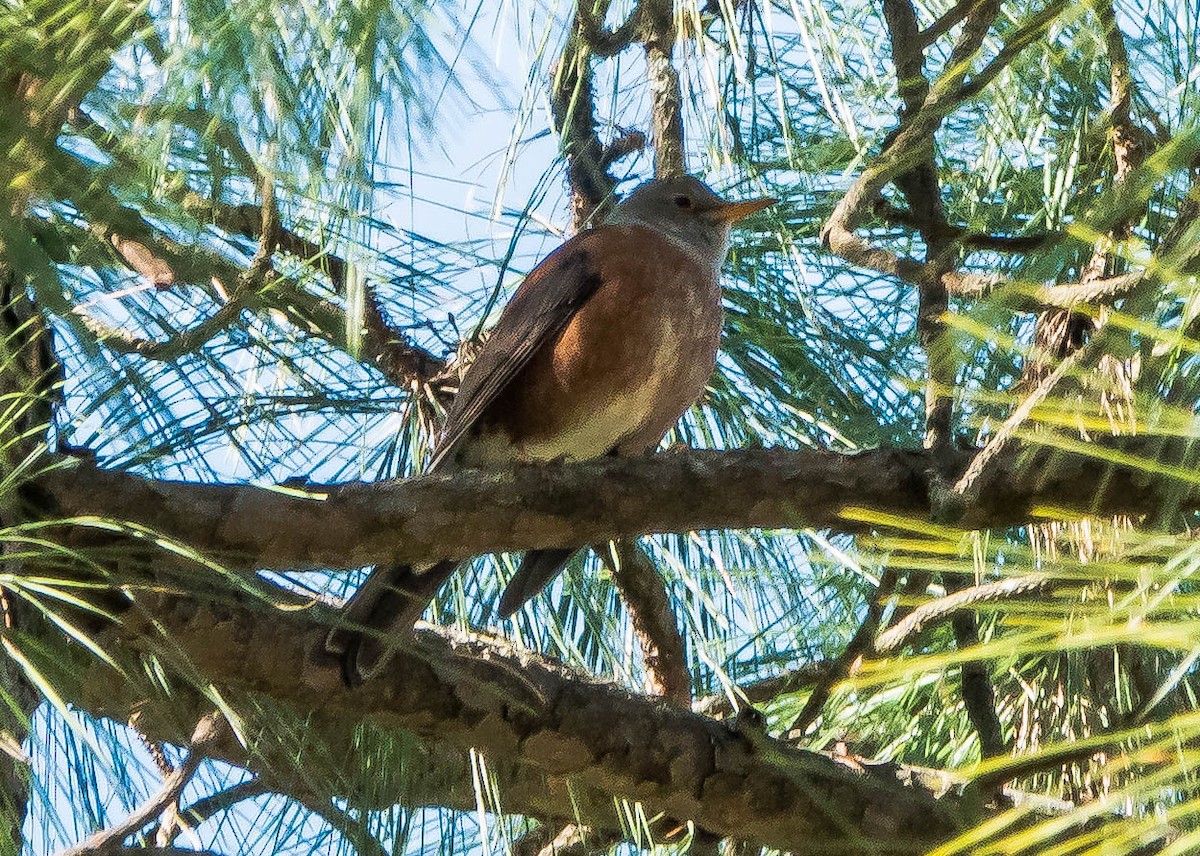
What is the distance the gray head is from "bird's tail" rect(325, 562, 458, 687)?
851mm

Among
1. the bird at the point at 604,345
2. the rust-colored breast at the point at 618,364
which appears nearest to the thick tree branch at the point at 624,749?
the bird at the point at 604,345

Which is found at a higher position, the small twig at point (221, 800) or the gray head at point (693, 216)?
the gray head at point (693, 216)

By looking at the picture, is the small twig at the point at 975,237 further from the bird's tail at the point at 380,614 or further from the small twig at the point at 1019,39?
the bird's tail at the point at 380,614

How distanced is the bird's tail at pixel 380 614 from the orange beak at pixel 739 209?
2.87ft

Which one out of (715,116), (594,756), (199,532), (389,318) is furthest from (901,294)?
(199,532)

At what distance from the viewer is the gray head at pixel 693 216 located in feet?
9.63

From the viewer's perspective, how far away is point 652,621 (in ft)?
8.42

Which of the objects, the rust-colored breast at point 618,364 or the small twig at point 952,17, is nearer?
the small twig at point 952,17

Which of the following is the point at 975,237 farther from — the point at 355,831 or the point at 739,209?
Result: the point at 355,831

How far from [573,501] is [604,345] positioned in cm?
84

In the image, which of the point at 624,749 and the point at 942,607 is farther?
the point at 624,749

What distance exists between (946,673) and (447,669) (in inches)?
43.6

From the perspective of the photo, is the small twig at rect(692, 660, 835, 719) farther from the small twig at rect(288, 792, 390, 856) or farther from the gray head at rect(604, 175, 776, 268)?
the gray head at rect(604, 175, 776, 268)

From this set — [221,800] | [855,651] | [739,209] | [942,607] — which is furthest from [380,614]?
[739,209]
